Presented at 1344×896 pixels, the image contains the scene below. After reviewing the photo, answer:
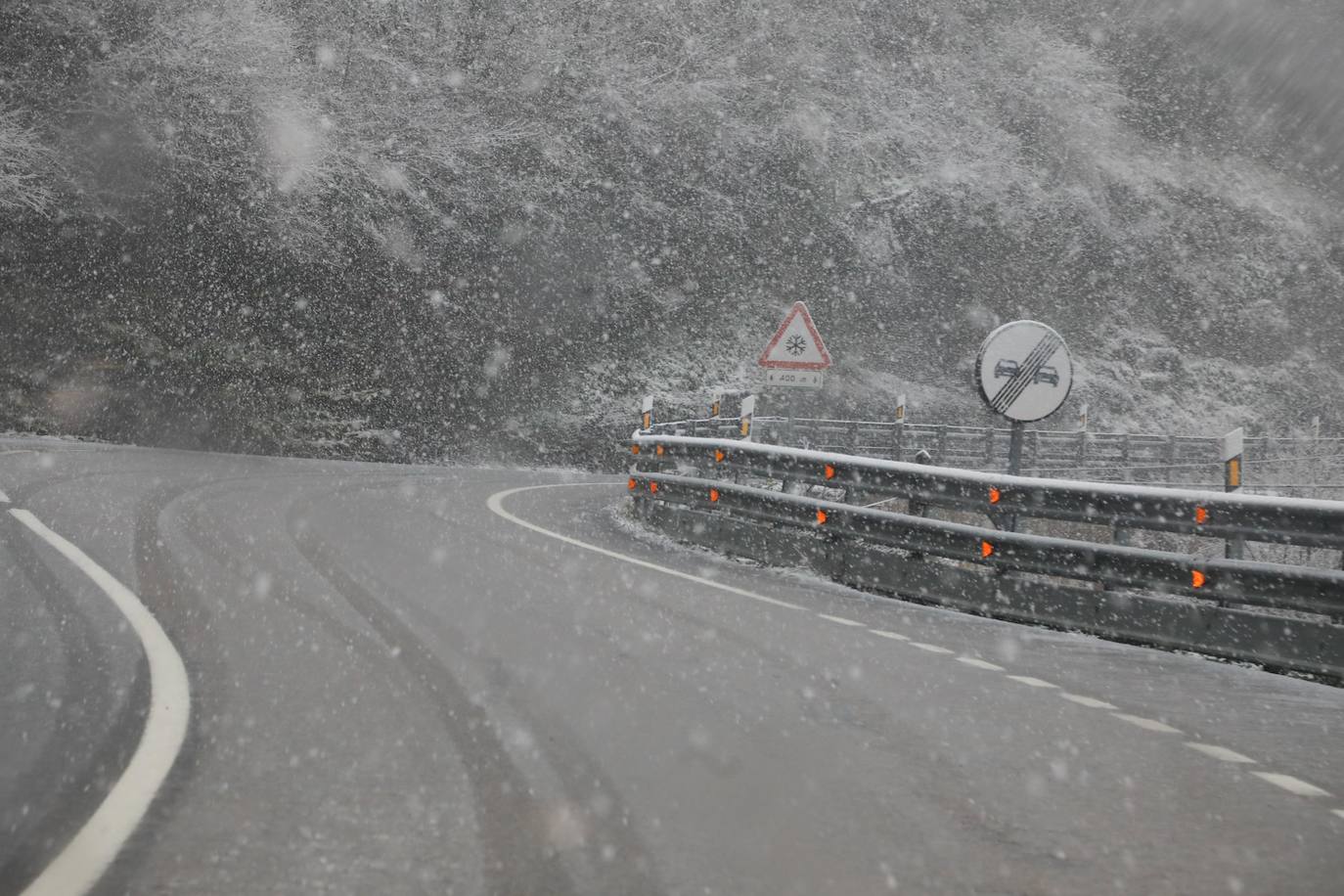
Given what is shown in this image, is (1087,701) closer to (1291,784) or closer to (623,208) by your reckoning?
(1291,784)

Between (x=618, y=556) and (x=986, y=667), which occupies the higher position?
(x=618, y=556)

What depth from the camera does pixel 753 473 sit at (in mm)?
14328

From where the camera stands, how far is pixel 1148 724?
6.55m

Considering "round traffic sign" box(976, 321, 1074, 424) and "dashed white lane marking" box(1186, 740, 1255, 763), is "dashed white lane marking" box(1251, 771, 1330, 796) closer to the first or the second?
"dashed white lane marking" box(1186, 740, 1255, 763)

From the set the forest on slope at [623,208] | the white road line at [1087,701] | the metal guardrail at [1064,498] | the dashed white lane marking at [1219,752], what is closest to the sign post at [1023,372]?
the metal guardrail at [1064,498]

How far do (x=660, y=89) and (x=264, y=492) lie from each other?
97.8 ft

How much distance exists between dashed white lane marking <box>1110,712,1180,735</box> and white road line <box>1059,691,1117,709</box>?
154mm

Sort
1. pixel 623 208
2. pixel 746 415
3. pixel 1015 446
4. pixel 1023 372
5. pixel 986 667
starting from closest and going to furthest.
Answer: pixel 986 667, pixel 1023 372, pixel 1015 446, pixel 746 415, pixel 623 208

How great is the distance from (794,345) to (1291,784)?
36.8 ft

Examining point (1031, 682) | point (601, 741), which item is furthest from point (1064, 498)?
point (601, 741)

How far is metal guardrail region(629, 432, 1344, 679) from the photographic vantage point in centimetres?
850

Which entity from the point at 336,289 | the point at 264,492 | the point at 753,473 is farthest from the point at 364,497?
the point at 336,289

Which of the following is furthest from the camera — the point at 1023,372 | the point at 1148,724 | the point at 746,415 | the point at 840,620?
the point at 746,415

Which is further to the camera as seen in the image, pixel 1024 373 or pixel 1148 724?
pixel 1024 373
